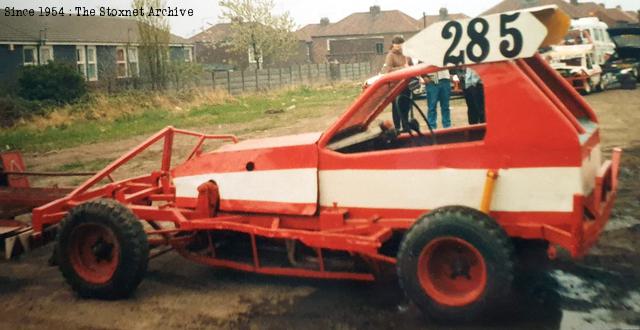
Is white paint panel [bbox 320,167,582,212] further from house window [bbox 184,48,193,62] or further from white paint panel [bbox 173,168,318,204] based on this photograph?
house window [bbox 184,48,193,62]

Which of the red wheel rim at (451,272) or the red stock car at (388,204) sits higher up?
the red stock car at (388,204)

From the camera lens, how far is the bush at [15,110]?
2095 centimetres

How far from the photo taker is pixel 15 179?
7102mm

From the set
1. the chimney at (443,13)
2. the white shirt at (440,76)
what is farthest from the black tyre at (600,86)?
the chimney at (443,13)

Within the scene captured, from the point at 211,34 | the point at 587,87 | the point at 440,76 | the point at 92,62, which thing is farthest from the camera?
the point at 211,34

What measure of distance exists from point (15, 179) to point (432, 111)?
20.5ft

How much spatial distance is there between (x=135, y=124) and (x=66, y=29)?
2360 cm

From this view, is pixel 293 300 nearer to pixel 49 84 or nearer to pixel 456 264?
pixel 456 264

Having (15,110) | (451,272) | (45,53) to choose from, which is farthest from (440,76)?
(45,53)

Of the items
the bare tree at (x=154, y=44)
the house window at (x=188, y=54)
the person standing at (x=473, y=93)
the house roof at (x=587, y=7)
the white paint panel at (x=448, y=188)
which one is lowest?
the white paint panel at (x=448, y=188)

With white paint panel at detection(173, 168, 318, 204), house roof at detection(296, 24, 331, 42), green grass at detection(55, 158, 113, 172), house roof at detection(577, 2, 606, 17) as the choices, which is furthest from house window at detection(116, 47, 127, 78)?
house roof at detection(577, 2, 606, 17)

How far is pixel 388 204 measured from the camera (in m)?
4.46

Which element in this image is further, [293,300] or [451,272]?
[293,300]

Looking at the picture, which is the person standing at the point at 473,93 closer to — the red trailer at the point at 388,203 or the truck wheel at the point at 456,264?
the red trailer at the point at 388,203
